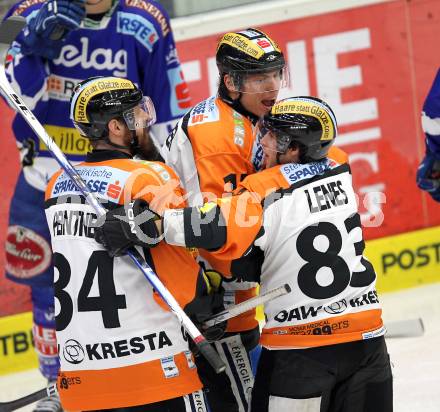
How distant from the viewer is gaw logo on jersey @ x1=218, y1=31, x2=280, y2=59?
3252 millimetres

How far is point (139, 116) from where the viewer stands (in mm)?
3027

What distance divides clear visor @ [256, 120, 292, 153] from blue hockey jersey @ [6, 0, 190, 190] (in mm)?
1175

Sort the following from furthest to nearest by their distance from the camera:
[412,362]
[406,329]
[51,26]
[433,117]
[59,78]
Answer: [406,329] < [412,362] < [59,78] < [433,117] < [51,26]

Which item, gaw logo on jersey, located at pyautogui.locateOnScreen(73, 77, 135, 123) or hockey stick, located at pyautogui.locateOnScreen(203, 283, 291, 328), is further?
gaw logo on jersey, located at pyautogui.locateOnScreen(73, 77, 135, 123)

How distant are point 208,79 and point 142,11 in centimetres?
97

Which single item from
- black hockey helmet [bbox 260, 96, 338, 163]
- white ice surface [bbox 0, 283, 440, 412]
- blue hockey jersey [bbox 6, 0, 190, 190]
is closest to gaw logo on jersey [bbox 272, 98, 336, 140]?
black hockey helmet [bbox 260, 96, 338, 163]

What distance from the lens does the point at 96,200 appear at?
9.37 feet

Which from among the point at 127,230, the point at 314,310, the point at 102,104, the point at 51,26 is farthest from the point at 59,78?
the point at 314,310

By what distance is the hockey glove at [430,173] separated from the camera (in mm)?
4223

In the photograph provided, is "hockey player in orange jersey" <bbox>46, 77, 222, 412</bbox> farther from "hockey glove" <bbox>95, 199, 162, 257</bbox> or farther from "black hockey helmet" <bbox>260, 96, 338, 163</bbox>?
"black hockey helmet" <bbox>260, 96, 338, 163</bbox>

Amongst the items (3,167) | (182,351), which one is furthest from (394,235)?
(182,351)

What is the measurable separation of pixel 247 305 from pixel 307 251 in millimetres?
220

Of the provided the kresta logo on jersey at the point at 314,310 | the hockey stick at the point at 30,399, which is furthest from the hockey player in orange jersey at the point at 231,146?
the hockey stick at the point at 30,399

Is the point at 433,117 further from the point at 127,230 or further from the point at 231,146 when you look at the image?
the point at 127,230
